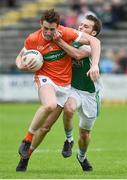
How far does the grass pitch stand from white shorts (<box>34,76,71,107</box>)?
1.02 meters

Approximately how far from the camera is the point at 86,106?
12.0m

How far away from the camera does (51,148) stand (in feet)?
52.2

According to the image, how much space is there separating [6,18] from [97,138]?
16.6 metres

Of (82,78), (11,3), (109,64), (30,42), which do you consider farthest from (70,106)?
(11,3)

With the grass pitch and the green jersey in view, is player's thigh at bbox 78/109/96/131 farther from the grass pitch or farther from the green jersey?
the grass pitch

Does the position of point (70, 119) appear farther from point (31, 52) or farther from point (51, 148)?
point (51, 148)

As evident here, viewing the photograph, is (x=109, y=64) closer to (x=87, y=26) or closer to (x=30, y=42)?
(x=87, y=26)

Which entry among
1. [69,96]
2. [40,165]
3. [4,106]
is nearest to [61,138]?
[40,165]

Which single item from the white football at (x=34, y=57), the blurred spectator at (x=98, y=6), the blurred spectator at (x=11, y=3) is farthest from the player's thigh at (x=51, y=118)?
the blurred spectator at (x=11, y=3)

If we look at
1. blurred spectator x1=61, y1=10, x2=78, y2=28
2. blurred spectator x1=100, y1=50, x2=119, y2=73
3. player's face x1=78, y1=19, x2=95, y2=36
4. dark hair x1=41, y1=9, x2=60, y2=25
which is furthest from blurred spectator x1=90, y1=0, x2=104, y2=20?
dark hair x1=41, y1=9, x2=60, y2=25

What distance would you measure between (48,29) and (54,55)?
471 mm

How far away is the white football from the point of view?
37.3ft

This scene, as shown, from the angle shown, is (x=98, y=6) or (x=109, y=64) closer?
(x=109, y=64)

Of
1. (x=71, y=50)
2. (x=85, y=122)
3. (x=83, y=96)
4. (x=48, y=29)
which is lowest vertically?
(x=85, y=122)
